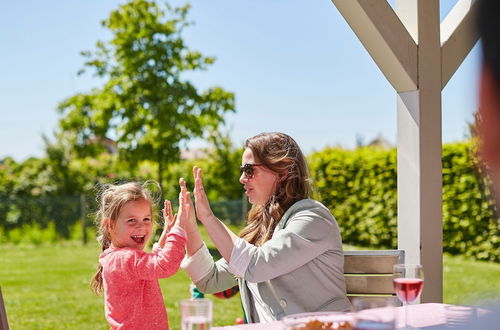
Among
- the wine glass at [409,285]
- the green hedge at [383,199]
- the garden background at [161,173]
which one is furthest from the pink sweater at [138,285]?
the green hedge at [383,199]

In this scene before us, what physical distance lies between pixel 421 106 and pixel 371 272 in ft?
2.25

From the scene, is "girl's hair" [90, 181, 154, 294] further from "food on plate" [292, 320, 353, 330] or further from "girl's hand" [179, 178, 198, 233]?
"food on plate" [292, 320, 353, 330]

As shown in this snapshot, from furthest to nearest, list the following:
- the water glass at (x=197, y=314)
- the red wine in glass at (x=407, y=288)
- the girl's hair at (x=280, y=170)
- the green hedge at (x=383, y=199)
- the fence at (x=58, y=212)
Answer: the fence at (x=58, y=212) → the green hedge at (x=383, y=199) → the girl's hair at (x=280, y=170) → the red wine in glass at (x=407, y=288) → the water glass at (x=197, y=314)

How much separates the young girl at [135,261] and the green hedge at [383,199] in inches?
245

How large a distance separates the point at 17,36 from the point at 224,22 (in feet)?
20.5

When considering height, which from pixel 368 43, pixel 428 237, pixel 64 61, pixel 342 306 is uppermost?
pixel 64 61

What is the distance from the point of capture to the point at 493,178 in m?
0.72

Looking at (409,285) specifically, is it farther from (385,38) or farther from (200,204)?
(385,38)

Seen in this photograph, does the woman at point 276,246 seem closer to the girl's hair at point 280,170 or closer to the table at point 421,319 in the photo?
the girl's hair at point 280,170

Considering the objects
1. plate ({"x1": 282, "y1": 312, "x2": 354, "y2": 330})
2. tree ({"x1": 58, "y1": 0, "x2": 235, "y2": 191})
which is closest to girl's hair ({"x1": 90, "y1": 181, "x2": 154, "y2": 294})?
plate ({"x1": 282, "y1": 312, "x2": 354, "y2": 330})

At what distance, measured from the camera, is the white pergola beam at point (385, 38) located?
94.0 inches

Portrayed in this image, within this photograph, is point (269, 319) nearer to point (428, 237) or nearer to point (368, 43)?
point (428, 237)

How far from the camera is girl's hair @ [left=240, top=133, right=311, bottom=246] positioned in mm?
2332

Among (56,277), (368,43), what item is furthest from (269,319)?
(56,277)
